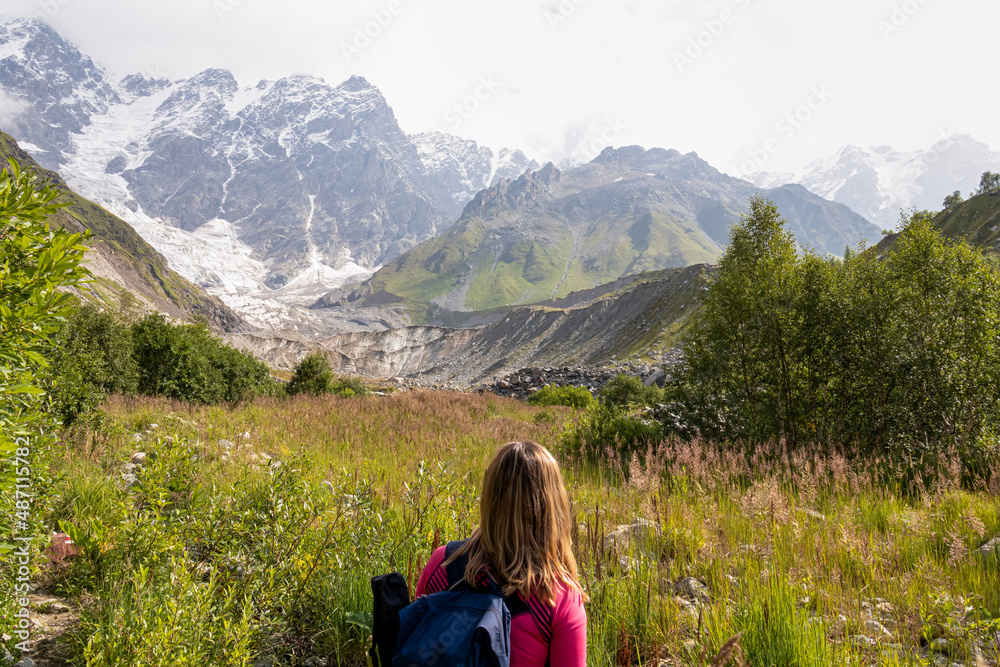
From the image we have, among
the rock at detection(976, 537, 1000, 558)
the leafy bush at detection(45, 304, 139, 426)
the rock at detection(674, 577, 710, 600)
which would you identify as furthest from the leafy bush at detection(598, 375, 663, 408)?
the leafy bush at detection(45, 304, 139, 426)

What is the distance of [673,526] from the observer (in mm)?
4715

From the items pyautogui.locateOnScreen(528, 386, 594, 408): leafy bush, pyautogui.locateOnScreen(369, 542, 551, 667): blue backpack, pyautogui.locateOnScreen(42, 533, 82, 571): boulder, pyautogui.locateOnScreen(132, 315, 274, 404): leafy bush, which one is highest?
pyautogui.locateOnScreen(132, 315, 274, 404): leafy bush

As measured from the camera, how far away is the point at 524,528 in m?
2.28

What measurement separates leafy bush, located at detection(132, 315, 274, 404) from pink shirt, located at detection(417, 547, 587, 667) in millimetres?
15532

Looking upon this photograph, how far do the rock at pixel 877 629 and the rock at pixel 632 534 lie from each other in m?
1.60

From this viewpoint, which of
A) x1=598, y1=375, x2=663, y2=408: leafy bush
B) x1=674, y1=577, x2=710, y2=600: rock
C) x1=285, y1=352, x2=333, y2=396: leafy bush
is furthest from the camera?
x1=285, y1=352, x2=333, y2=396: leafy bush

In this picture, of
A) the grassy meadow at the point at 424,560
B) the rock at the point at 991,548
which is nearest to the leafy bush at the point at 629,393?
the grassy meadow at the point at 424,560

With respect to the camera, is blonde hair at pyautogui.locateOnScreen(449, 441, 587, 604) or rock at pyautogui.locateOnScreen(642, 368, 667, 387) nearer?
blonde hair at pyautogui.locateOnScreen(449, 441, 587, 604)

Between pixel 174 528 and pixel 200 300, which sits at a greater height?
pixel 200 300

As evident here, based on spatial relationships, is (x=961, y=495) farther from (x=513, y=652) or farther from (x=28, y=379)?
(x=28, y=379)

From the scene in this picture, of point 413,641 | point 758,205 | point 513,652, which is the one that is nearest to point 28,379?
point 413,641

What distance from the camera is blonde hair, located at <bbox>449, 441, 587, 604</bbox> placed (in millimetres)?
2229

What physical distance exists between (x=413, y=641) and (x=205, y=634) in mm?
1485

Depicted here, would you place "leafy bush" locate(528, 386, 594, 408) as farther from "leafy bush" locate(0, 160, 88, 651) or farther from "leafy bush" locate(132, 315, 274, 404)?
"leafy bush" locate(0, 160, 88, 651)
